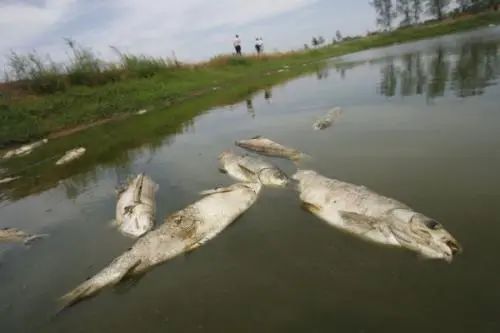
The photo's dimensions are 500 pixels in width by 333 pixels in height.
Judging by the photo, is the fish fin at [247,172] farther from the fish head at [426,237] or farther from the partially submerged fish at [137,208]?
the fish head at [426,237]

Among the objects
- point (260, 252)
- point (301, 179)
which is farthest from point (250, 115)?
point (260, 252)

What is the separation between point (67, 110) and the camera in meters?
19.7

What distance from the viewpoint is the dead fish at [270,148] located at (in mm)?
8646

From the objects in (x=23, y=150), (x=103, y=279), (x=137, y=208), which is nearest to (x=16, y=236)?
(x=137, y=208)

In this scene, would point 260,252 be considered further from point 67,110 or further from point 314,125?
point 67,110

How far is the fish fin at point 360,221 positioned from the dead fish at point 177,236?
1.81 m

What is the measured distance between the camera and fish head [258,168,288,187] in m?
7.23

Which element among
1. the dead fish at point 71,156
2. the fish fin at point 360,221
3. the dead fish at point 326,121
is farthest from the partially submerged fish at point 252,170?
the dead fish at point 71,156

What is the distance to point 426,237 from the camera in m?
4.56

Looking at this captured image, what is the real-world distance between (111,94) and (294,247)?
63.2 ft

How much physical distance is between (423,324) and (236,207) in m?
3.49

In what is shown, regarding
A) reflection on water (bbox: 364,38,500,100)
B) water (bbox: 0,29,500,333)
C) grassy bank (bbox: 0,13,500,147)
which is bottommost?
reflection on water (bbox: 364,38,500,100)

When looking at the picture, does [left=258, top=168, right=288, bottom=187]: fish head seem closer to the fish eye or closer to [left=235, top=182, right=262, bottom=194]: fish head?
[left=235, top=182, right=262, bottom=194]: fish head

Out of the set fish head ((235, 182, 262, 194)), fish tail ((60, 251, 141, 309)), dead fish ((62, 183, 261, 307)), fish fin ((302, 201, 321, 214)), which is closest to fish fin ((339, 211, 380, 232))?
fish fin ((302, 201, 321, 214))
